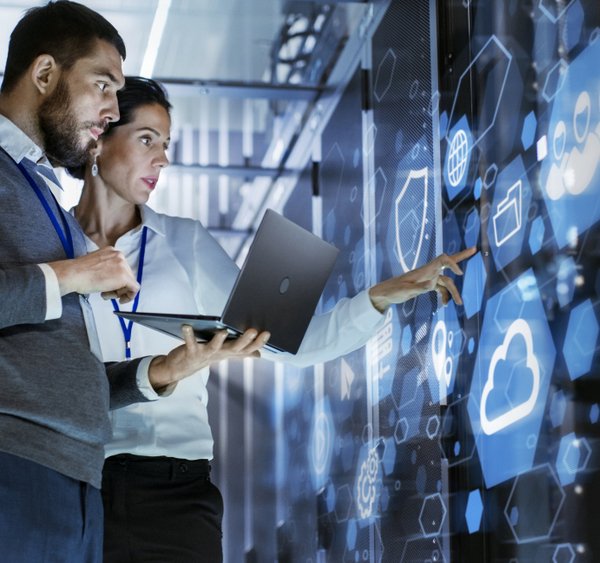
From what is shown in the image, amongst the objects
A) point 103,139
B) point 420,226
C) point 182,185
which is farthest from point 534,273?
point 182,185

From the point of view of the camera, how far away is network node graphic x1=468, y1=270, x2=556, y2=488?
1.73 metres

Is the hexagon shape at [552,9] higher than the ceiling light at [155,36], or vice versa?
the ceiling light at [155,36]

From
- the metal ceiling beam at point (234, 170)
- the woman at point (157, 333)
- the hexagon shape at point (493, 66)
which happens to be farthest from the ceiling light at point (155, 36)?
the hexagon shape at point (493, 66)

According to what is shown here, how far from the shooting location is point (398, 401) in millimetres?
2646

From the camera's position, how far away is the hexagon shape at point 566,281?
161cm

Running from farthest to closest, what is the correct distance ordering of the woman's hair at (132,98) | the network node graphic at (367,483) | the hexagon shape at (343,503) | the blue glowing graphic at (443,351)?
the hexagon shape at (343,503)
the network node graphic at (367,483)
the woman's hair at (132,98)
the blue glowing graphic at (443,351)

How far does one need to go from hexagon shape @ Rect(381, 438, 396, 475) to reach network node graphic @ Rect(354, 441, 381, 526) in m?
0.08

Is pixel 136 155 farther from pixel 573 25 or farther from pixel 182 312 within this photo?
pixel 573 25

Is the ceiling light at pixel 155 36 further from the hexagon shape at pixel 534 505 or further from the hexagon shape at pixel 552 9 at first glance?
the hexagon shape at pixel 534 505

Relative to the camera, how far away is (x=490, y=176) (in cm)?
204

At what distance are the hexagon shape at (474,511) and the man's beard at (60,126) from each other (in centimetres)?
124

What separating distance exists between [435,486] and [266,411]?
336 cm

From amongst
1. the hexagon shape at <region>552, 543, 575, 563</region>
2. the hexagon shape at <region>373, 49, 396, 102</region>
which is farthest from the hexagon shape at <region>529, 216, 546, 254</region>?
the hexagon shape at <region>373, 49, 396, 102</region>

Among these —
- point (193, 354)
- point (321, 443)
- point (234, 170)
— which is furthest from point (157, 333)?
point (234, 170)
